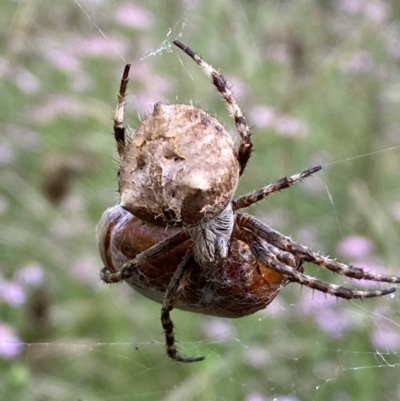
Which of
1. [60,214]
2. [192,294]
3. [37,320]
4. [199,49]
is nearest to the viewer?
[192,294]

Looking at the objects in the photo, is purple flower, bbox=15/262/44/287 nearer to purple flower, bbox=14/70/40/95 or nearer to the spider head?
purple flower, bbox=14/70/40/95

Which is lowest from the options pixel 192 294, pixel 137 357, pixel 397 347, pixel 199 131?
pixel 137 357

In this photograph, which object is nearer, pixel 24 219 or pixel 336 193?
pixel 24 219

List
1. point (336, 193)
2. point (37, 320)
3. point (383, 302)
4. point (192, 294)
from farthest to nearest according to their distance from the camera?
1. point (336, 193)
2. point (37, 320)
3. point (383, 302)
4. point (192, 294)

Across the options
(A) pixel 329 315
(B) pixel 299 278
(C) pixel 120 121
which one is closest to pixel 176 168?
(C) pixel 120 121

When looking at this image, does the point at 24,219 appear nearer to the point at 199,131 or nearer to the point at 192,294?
the point at 192,294

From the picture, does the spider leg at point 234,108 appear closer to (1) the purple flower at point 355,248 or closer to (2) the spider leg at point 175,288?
(2) the spider leg at point 175,288

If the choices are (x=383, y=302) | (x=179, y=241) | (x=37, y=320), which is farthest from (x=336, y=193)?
(x=179, y=241)
